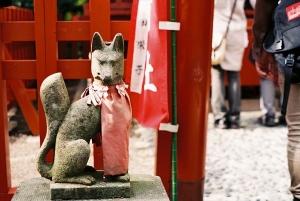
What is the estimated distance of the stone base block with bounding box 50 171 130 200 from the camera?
226 centimetres

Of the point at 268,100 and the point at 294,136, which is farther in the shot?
the point at 268,100

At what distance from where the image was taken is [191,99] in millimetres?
3041

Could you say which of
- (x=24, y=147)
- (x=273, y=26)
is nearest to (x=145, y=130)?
(x=24, y=147)

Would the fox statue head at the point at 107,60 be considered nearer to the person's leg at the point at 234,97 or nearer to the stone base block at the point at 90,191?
the stone base block at the point at 90,191

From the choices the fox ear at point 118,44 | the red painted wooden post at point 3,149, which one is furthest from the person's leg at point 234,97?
the fox ear at point 118,44

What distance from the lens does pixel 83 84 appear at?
9344mm

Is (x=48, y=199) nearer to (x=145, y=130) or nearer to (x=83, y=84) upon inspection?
(x=145, y=130)

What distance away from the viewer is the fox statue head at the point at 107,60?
2.29 m

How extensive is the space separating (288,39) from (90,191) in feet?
4.81

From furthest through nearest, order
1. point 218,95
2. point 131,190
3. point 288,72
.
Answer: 1. point 218,95
2. point 288,72
3. point 131,190

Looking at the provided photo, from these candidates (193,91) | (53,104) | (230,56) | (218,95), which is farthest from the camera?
(218,95)

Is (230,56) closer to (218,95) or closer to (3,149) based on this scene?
(218,95)

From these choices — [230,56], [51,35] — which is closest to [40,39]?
[51,35]

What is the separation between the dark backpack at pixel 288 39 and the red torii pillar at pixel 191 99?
43 centimetres
